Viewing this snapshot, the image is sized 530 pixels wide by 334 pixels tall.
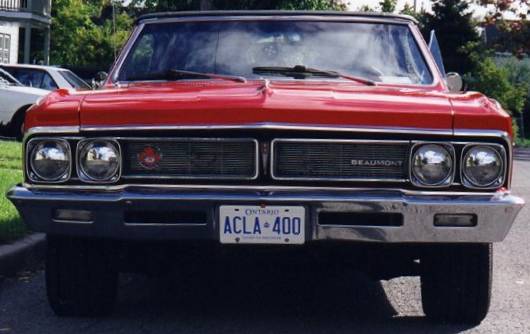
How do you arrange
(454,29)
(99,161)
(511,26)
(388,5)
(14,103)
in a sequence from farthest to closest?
1. (388,5)
2. (454,29)
3. (511,26)
4. (14,103)
5. (99,161)

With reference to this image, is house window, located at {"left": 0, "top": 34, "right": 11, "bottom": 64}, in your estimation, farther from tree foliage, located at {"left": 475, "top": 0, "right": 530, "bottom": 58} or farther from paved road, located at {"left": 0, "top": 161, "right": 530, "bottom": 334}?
paved road, located at {"left": 0, "top": 161, "right": 530, "bottom": 334}

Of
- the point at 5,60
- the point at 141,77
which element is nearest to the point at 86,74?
the point at 5,60

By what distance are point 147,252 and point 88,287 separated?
34 cm

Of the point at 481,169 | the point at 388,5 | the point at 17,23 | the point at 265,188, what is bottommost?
the point at 265,188

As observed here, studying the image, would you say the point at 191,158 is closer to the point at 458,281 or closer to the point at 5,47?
the point at 458,281

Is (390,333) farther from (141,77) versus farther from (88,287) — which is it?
(141,77)

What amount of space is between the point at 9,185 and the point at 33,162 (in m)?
5.15

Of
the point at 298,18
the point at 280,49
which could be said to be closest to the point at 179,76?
the point at 280,49

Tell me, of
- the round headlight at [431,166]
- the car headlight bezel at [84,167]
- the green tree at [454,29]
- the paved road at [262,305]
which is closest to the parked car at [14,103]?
the paved road at [262,305]

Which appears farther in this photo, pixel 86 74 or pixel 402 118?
pixel 86 74

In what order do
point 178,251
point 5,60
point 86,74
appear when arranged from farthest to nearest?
point 5,60 → point 86,74 → point 178,251

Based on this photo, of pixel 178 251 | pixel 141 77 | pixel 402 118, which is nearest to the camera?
pixel 402 118

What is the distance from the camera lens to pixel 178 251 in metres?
5.13

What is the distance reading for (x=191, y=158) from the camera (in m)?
4.84
